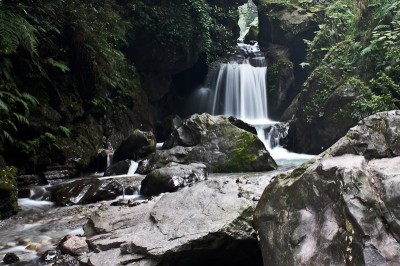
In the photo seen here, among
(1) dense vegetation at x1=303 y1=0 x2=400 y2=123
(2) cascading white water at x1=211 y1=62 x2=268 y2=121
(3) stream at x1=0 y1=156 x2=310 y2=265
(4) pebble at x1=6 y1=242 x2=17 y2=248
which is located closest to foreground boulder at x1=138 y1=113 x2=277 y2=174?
(3) stream at x1=0 y1=156 x2=310 y2=265

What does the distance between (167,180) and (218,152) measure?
111 inches

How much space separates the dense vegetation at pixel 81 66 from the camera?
8031 millimetres

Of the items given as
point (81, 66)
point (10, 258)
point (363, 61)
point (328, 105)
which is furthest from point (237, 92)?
point (10, 258)

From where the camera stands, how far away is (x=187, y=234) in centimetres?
312

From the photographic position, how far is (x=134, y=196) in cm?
732

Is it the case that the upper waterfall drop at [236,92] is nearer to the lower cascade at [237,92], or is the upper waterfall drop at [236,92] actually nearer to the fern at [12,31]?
the lower cascade at [237,92]

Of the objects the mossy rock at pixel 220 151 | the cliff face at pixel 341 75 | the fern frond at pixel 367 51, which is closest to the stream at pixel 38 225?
the mossy rock at pixel 220 151

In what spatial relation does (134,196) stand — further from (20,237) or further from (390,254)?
(390,254)

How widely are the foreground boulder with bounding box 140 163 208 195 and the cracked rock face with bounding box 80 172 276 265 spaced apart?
3.20 metres

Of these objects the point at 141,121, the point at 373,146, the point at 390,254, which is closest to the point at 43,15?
the point at 141,121

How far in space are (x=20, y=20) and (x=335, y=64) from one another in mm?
10449

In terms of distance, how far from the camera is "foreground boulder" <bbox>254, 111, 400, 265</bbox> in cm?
194

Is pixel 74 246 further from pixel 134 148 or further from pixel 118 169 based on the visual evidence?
pixel 134 148

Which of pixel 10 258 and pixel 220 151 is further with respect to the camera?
pixel 220 151
